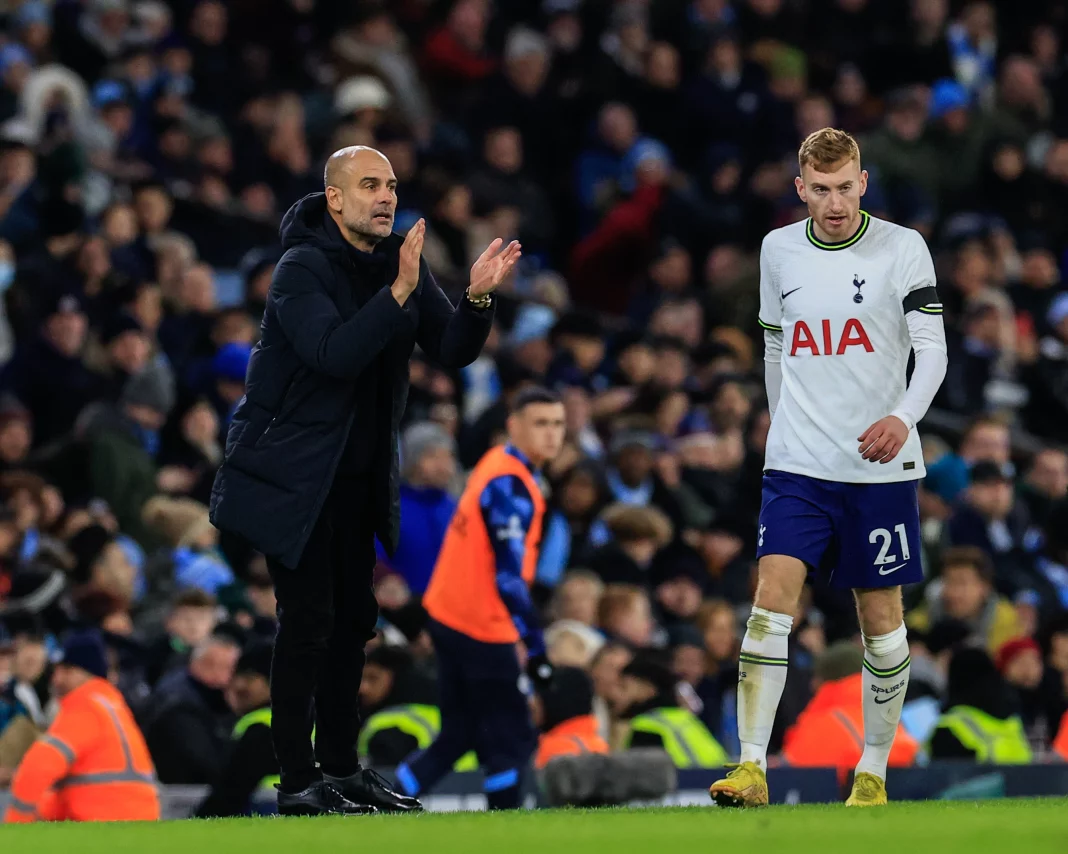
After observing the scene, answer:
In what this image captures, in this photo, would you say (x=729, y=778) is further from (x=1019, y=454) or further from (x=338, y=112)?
(x=338, y=112)

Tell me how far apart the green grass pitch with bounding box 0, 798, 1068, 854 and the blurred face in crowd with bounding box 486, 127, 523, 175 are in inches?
481

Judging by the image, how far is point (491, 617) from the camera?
416 inches

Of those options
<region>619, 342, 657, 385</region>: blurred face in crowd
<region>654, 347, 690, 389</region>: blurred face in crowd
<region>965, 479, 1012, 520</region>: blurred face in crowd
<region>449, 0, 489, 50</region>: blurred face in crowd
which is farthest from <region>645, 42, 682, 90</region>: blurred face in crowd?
<region>965, 479, 1012, 520</region>: blurred face in crowd

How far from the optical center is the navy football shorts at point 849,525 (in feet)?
24.8

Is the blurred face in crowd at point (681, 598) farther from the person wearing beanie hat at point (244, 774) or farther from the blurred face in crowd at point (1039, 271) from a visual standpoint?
the blurred face in crowd at point (1039, 271)

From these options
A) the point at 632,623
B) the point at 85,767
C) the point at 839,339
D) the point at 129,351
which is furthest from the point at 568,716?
the point at 129,351

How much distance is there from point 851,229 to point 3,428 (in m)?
7.42

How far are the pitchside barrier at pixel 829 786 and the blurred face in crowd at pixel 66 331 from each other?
4293 mm

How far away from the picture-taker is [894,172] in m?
19.9

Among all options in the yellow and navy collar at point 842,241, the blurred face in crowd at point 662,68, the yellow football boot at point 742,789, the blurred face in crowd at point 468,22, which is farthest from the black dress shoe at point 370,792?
the blurred face in crowd at point 662,68

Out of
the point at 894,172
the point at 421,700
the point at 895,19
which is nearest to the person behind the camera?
the point at 421,700

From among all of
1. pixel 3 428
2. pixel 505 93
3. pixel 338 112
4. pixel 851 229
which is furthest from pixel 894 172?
pixel 851 229

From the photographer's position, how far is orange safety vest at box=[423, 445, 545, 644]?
1056cm

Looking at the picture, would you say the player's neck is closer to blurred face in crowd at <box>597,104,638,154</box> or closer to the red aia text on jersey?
the red aia text on jersey
